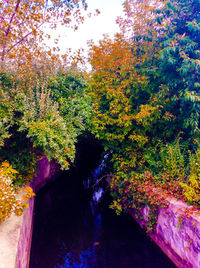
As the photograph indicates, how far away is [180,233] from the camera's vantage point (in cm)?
503

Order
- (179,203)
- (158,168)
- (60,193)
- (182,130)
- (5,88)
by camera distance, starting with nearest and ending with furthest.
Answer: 1. (179,203)
2. (5,88)
3. (158,168)
4. (182,130)
5. (60,193)

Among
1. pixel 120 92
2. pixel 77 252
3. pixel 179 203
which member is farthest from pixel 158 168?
pixel 77 252

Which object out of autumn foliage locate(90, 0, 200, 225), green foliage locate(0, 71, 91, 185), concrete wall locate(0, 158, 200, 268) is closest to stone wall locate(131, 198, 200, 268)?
concrete wall locate(0, 158, 200, 268)

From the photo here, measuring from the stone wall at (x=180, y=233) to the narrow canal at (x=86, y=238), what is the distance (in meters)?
0.47

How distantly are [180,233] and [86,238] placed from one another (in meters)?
3.53

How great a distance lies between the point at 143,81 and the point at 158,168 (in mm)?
3411

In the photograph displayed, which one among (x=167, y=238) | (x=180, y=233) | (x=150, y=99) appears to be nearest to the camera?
(x=180, y=233)

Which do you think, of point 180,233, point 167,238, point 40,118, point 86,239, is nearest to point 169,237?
point 167,238

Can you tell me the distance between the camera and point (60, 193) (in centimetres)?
1087

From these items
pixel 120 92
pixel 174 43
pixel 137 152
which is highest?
pixel 174 43

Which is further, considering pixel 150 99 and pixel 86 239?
pixel 150 99

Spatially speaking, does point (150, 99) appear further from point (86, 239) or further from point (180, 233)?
point (86, 239)

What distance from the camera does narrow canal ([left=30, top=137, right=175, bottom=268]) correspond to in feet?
19.0

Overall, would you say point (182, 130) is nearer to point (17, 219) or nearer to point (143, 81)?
point (143, 81)
